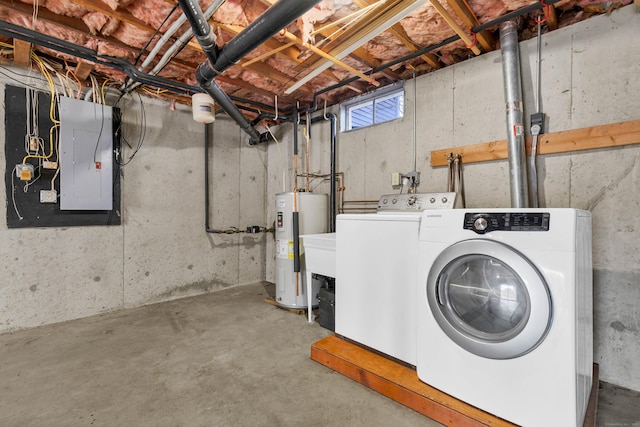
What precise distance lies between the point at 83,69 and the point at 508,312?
3712 millimetres

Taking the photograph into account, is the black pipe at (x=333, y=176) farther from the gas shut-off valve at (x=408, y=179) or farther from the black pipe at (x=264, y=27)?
the black pipe at (x=264, y=27)

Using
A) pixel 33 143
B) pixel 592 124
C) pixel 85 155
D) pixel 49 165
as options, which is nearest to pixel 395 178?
pixel 592 124

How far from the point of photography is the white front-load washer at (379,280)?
69.3 inches

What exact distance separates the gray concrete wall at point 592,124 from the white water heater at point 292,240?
1338mm

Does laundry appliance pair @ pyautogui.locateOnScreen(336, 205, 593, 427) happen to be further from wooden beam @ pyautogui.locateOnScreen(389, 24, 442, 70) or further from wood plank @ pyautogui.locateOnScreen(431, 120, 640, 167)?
wooden beam @ pyautogui.locateOnScreen(389, 24, 442, 70)

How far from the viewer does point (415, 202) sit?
245cm

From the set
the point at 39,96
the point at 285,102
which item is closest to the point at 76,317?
the point at 39,96

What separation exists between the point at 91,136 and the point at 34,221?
918 millimetres

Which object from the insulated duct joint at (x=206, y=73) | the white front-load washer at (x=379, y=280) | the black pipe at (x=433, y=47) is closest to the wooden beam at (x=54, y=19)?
the insulated duct joint at (x=206, y=73)

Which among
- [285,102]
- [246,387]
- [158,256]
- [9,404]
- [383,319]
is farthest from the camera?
[285,102]

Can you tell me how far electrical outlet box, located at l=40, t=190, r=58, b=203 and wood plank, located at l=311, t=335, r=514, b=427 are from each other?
2.73 meters

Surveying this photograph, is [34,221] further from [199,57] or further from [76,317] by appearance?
[199,57]

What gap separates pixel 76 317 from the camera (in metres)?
2.83

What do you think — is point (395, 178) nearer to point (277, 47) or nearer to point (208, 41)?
point (277, 47)
